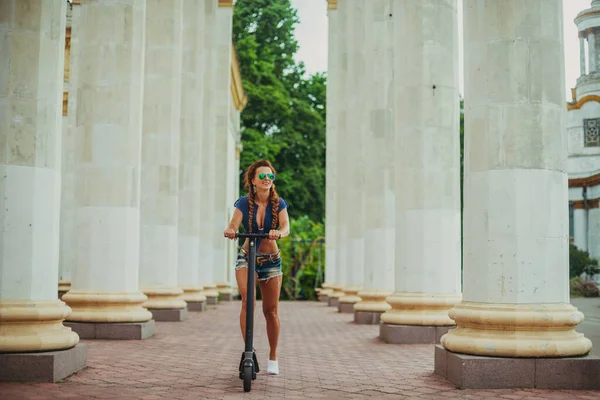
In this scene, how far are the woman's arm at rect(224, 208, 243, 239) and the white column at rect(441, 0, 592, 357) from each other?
296 centimetres

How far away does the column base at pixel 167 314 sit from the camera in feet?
75.1

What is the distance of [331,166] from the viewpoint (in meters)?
48.0

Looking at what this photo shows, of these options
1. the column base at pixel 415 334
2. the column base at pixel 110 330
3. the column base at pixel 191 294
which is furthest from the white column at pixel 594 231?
the column base at pixel 110 330

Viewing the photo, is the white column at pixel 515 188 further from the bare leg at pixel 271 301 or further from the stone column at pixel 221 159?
the stone column at pixel 221 159

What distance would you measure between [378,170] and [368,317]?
4.09 meters

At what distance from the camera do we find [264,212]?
35.5 ft

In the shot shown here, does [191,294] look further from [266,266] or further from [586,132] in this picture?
[586,132]

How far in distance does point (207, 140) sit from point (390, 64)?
14.6 meters

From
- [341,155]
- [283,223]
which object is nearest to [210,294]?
[341,155]

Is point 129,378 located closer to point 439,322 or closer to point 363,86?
point 439,322

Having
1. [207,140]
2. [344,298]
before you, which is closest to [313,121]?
[207,140]

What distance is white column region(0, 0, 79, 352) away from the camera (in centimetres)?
1092

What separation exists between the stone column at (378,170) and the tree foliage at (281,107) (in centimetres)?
4151

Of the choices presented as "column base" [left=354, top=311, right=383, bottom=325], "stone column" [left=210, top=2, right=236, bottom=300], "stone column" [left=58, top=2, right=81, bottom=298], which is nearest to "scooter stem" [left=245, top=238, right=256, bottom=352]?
"column base" [left=354, top=311, right=383, bottom=325]
